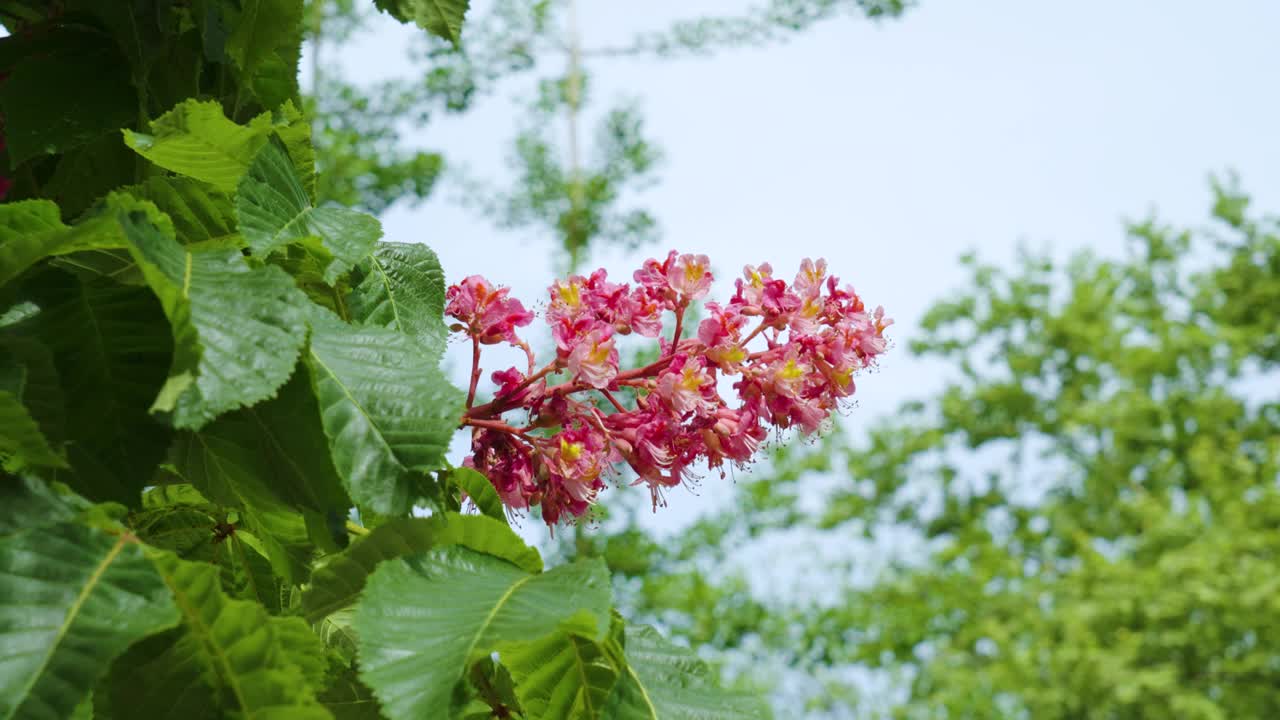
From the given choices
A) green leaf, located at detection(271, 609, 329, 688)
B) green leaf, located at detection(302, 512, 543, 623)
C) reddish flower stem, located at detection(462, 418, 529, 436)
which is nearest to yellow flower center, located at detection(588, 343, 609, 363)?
reddish flower stem, located at detection(462, 418, 529, 436)

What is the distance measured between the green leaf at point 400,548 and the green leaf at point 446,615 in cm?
2

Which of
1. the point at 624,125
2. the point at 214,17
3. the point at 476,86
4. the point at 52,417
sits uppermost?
the point at 624,125

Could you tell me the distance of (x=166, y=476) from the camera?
1073 millimetres

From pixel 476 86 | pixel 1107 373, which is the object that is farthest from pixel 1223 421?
pixel 476 86

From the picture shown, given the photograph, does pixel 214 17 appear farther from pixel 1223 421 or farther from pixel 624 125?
pixel 1223 421

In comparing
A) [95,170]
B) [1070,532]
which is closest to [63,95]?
[95,170]

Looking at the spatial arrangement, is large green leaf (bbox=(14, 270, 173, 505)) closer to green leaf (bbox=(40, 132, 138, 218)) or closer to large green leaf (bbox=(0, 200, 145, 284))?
large green leaf (bbox=(0, 200, 145, 284))

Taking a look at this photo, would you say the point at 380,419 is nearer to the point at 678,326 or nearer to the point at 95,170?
the point at 678,326

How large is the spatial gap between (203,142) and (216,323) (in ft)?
1.00

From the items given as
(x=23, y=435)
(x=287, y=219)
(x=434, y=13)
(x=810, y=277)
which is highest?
(x=434, y=13)

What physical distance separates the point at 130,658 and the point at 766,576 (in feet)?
Answer: 32.9

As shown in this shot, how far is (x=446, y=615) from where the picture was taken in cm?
81

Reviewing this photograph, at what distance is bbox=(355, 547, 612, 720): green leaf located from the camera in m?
0.74

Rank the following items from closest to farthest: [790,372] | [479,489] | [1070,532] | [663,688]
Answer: [663,688] < [479,489] < [790,372] < [1070,532]
